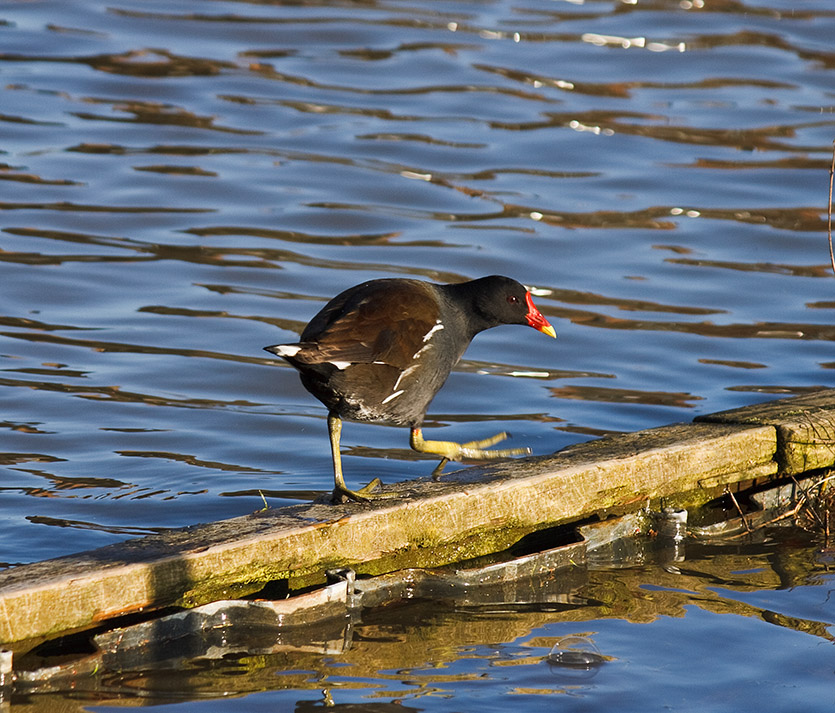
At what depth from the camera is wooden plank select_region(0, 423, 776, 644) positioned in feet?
12.7

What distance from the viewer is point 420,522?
15.1ft

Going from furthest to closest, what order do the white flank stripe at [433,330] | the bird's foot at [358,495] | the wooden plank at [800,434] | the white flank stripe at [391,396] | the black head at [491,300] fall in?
the black head at [491,300] → the wooden plank at [800,434] → the white flank stripe at [433,330] → the white flank stripe at [391,396] → the bird's foot at [358,495]

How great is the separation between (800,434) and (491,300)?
1.40 meters

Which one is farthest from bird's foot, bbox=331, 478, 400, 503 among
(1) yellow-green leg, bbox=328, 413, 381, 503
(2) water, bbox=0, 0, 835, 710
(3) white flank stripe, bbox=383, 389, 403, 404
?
(2) water, bbox=0, 0, 835, 710

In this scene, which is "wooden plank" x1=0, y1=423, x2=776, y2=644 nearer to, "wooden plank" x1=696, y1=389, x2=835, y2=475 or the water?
"wooden plank" x1=696, y1=389, x2=835, y2=475

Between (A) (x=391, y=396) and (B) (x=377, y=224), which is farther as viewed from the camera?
(B) (x=377, y=224)

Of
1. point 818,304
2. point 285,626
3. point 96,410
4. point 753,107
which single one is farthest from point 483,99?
point 285,626

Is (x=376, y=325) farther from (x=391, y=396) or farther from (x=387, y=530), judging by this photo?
(x=387, y=530)

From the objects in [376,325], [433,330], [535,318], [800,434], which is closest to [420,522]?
[376,325]

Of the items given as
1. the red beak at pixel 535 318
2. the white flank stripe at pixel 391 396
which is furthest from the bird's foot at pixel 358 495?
the red beak at pixel 535 318

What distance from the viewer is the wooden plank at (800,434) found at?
17.6 feet

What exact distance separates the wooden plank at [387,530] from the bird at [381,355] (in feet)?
0.87

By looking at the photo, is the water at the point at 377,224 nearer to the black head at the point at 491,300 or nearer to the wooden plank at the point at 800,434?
the wooden plank at the point at 800,434

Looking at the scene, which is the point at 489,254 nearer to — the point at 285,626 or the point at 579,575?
the point at 579,575
